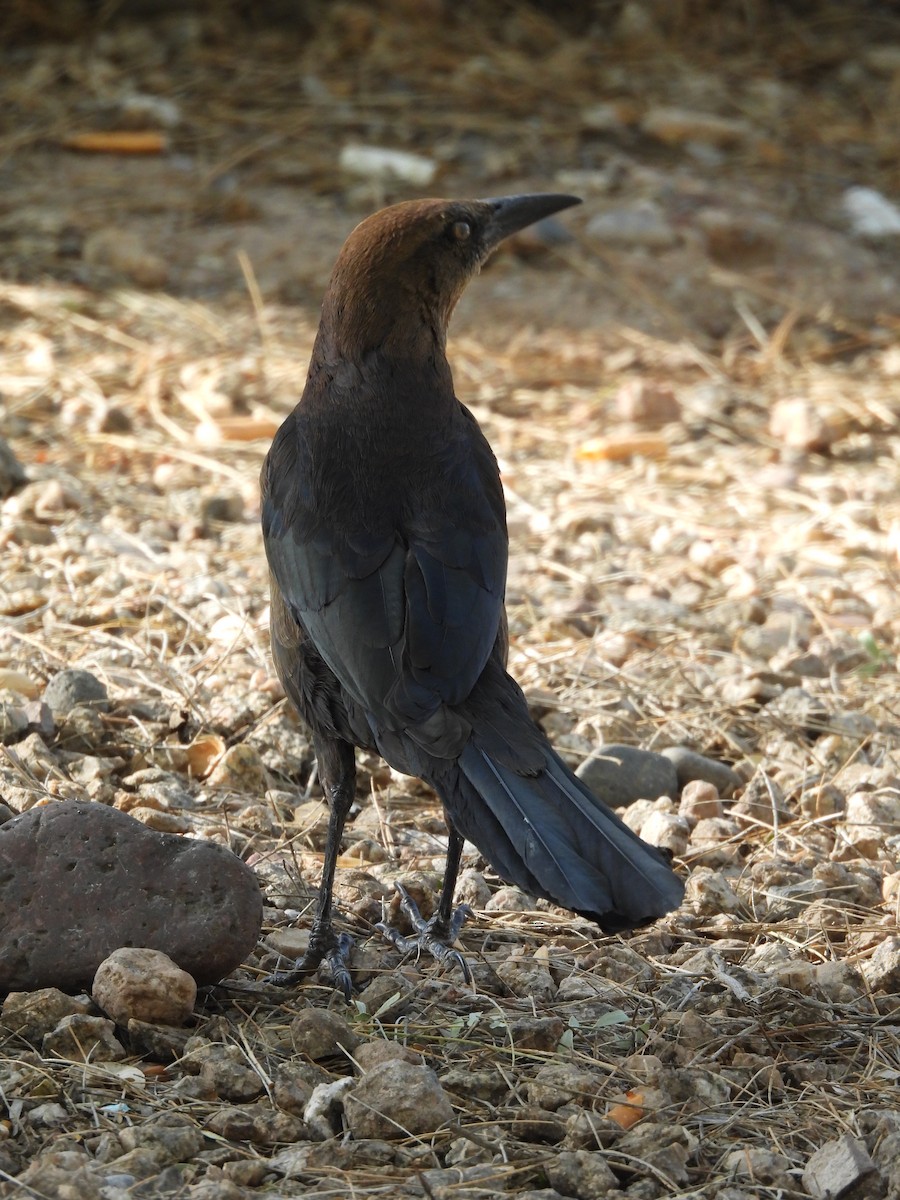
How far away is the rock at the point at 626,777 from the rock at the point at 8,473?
234 centimetres

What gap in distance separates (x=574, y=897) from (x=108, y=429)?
3.78 metres

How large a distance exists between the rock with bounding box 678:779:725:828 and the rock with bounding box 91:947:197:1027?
1.46 m

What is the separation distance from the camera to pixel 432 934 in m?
3.12

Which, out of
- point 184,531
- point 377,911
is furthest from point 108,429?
point 377,911

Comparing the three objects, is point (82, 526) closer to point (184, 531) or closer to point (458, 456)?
point (184, 531)

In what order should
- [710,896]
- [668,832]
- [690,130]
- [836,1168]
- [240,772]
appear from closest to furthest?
[836,1168] → [710,896] → [668,832] → [240,772] → [690,130]

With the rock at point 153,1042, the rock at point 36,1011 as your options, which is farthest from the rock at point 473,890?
the rock at point 36,1011

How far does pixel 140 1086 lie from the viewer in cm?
246

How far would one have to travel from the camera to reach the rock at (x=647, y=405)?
6238 mm

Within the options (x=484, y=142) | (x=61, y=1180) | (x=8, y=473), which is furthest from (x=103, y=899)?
(x=484, y=142)

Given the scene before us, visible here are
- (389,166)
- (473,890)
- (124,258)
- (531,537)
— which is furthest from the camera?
(389,166)

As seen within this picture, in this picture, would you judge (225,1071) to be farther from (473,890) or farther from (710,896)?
(710,896)

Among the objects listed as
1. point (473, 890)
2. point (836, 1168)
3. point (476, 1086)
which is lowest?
point (473, 890)

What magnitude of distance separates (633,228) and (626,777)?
14.5ft
